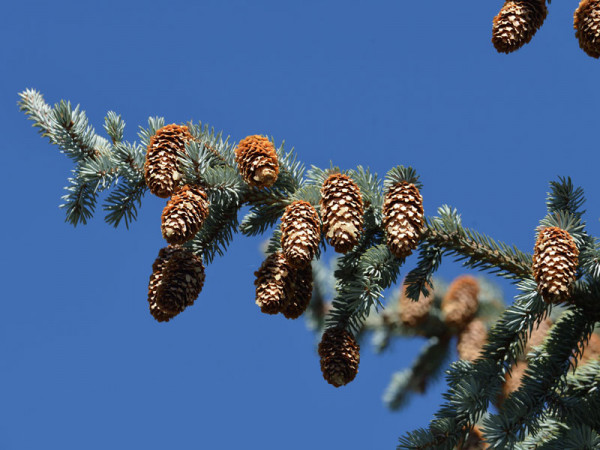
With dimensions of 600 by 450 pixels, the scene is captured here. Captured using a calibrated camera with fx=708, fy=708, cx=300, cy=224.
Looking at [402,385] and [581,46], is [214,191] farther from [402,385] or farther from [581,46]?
[402,385]

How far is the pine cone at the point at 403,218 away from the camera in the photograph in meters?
2.44

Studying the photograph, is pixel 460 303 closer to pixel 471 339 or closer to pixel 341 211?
pixel 471 339

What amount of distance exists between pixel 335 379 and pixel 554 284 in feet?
2.76

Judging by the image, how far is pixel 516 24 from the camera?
265 cm

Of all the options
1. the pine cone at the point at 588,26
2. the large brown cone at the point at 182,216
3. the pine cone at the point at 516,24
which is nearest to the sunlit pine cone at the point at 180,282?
the large brown cone at the point at 182,216

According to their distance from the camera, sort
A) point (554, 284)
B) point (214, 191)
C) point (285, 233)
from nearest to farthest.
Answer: point (554, 284) < point (285, 233) < point (214, 191)

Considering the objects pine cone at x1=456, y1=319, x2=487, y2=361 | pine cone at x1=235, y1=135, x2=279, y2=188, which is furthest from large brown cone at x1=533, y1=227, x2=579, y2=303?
pine cone at x1=456, y1=319, x2=487, y2=361

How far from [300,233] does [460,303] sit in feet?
7.80

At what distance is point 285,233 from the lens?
2451 mm

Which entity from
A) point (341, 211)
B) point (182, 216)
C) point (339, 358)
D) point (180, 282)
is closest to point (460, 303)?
point (339, 358)

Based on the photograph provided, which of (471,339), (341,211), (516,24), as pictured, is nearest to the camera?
(341,211)

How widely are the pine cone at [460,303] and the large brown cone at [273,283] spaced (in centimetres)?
219

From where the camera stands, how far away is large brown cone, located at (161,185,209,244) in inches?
94.1

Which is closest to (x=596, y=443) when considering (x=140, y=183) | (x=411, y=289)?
(x=411, y=289)
